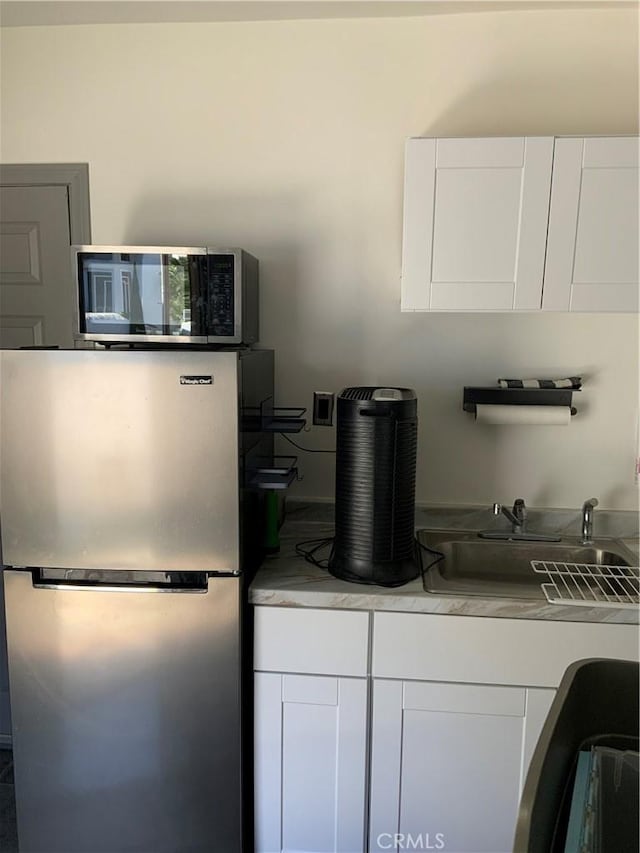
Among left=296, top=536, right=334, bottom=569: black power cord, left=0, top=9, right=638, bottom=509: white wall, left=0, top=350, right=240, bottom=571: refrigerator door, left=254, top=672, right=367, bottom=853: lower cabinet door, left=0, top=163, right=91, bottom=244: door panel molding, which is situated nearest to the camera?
left=0, top=350, right=240, bottom=571: refrigerator door

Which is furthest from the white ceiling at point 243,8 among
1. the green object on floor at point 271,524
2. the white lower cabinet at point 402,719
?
the white lower cabinet at point 402,719

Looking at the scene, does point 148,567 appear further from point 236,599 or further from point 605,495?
point 605,495

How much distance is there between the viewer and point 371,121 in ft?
6.74

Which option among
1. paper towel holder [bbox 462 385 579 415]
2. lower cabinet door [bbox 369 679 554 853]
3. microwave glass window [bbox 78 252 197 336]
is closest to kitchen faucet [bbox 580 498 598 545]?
paper towel holder [bbox 462 385 579 415]

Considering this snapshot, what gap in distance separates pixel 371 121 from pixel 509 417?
1.06m

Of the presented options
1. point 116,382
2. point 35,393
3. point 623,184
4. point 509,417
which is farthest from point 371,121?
point 35,393

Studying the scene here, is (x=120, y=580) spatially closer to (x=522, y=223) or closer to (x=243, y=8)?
(x=522, y=223)

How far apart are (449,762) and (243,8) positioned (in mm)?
2285

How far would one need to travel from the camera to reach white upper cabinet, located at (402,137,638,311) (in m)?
1.72

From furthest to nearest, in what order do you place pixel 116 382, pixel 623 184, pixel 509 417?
pixel 509 417 < pixel 623 184 < pixel 116 382

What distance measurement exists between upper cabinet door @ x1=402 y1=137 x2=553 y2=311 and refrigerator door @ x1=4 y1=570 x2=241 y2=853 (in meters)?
1.03

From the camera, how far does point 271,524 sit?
190cm

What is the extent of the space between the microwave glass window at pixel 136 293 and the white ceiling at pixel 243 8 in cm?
86

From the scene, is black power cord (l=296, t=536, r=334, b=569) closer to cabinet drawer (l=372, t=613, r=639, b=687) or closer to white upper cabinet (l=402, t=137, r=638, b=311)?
cabinet drawer (l=372, t=613, r=639, b=687)
